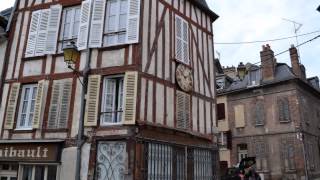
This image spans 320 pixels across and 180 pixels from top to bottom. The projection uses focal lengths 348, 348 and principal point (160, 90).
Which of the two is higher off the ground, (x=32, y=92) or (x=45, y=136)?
(x=32, y=92)

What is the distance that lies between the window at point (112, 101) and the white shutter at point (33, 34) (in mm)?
2830

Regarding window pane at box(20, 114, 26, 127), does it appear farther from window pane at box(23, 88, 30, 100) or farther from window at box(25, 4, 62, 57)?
window at box(25, 4, 62, 57)

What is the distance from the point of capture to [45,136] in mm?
9500

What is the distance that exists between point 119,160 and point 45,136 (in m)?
2.40

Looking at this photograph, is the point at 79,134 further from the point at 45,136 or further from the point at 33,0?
the point at 33,0

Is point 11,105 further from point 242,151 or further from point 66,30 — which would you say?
point 242,151

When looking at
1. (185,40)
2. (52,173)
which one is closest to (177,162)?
(52,173)

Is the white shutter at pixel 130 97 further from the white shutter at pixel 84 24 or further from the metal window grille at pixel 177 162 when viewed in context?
the white shutter at pixel 84 24

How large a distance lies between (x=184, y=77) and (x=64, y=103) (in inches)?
144

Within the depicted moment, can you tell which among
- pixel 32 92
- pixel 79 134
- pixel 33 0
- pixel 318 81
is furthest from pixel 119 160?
pixel 318 81

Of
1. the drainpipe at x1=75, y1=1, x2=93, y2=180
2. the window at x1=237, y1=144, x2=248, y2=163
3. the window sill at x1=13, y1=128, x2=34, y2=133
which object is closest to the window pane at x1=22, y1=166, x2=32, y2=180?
the window sill at x1=13, y1=128, x2=34, y2=133

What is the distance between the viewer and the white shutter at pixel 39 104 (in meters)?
9.64

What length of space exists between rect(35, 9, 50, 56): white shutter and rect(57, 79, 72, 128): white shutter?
4.79 feet

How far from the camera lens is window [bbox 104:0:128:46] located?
966cm
